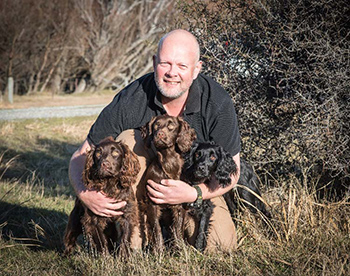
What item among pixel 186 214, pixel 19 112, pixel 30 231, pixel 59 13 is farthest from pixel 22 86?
pixel 186 214

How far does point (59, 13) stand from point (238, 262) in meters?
19.7

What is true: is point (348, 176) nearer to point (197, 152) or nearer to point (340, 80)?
point (340, 80)

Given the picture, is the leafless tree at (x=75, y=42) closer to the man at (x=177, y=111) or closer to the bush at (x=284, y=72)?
the bush at (x=284, y=72)

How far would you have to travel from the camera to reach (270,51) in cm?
489

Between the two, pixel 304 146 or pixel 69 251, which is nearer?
pixel 69 251

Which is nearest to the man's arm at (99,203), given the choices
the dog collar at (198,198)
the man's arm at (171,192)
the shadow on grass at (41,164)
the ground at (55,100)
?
the man's arm at (171,192)

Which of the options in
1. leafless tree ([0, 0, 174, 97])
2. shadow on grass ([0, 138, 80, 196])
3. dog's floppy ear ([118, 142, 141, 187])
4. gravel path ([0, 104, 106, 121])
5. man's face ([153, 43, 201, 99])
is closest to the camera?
dog's floppy ear ([118, 142, 141, 187])

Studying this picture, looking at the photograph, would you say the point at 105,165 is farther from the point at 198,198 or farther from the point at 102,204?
the point at 198,198

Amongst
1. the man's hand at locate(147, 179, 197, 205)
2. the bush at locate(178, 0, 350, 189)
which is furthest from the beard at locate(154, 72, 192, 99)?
the bush at locate(178, 0, 350, 189)

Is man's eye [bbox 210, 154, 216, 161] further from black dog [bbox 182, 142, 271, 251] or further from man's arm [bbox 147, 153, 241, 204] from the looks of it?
man's arm [bbox 147, 153, 241, 204]

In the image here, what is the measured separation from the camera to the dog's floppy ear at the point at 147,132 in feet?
12.6

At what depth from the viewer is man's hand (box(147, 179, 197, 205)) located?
3.77 meters

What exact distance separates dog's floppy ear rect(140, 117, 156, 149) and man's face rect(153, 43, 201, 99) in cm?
33

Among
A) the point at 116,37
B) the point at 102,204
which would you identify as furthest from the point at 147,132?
the point at 116,37
